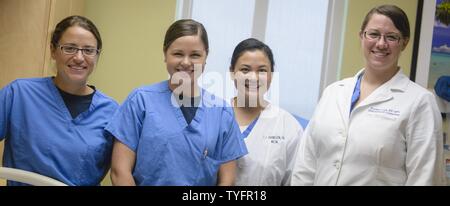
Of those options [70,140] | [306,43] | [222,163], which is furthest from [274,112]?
[70,140]

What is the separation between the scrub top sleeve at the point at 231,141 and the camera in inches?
42.0

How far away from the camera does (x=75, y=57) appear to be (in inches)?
40.7

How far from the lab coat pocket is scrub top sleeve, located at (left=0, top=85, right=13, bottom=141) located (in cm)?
89

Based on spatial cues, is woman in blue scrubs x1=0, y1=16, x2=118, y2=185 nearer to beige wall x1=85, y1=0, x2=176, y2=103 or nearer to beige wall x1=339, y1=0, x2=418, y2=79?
beige wall x1=85, y1=0, x2=176, y2=103

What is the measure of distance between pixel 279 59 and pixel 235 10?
240 millimetres

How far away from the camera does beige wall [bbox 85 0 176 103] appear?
1.55 m

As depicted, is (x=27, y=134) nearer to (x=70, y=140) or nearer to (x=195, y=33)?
(x=70, y=140)

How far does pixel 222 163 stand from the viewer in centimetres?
106

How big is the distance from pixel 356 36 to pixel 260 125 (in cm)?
52

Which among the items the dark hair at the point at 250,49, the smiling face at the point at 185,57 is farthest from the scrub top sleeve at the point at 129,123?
the dark hair at the point at 250,49

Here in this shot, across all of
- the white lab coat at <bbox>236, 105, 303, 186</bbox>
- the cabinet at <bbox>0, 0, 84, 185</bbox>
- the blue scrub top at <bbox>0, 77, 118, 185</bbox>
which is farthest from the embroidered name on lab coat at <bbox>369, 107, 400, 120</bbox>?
the cabinet at <bbox>0, 0, 84, 185</bbox>

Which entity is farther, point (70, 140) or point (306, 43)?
point (306, 43)

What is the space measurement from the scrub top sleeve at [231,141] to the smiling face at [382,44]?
→ 38cm

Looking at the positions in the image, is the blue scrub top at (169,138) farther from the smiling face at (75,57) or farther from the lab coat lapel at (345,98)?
the lab coat lapel at (345,98)
